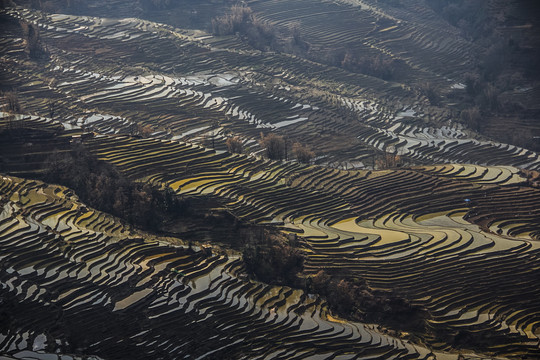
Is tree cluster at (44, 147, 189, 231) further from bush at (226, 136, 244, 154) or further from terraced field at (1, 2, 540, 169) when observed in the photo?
bush at (226, 136, 244, 154)

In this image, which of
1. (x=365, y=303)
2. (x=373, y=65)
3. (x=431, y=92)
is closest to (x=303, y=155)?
(x=365, y=303)

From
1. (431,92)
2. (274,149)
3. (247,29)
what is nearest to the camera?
(274,149)

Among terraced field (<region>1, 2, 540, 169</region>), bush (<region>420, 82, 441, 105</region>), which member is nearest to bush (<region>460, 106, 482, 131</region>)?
terraced field (<region>1, 2, 540, 169</region>)

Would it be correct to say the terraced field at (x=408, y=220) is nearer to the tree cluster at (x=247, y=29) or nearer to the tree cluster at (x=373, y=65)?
the tree cluster at (x=373, y=65)

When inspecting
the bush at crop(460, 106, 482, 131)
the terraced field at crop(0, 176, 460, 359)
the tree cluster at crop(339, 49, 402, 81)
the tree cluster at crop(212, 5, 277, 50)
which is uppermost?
the tree cluster at crop(212, 5, 277, 50)

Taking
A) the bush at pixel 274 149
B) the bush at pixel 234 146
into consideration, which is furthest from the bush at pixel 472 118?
the bush at pixel 234 146

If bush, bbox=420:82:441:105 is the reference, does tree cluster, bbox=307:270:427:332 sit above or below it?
above

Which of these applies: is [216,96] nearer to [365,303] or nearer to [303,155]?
[303,155]

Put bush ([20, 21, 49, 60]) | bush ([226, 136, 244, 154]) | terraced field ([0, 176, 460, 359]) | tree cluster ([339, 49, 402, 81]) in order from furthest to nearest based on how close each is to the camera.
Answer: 1. tree cluster ([339, 49, 402, 81])
2. bush ([20, 21, 49, 60])
3. bush ([226, 136, 244, 154])
4. terraced field ([0, 176, 460, 359])
